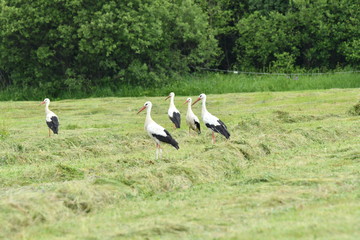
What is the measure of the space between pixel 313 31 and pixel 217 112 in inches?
819

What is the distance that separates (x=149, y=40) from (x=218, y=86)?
19.3ft

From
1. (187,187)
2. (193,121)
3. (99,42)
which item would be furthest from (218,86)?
(187,187)

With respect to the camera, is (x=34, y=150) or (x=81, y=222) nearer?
(x=81, y=222)

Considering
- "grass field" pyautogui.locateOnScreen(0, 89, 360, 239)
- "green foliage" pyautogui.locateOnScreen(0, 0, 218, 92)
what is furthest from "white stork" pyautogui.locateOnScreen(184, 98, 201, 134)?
"green foliage" pyautogui.locateOnScreen(0, 0, 218, 92)

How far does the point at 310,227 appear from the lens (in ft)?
25.3

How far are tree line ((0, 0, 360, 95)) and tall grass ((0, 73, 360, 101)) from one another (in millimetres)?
769

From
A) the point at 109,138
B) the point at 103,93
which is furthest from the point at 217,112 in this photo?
the point at 103,93

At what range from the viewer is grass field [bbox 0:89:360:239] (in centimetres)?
815

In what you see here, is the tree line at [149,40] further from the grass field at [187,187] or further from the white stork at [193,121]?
the grass field at [187,187]

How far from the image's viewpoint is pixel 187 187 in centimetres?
1143

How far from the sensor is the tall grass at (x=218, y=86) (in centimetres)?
4278

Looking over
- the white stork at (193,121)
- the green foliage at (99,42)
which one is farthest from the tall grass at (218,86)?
the white stork at (193,121)

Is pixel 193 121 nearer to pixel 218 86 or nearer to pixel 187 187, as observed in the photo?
pixel 187 187

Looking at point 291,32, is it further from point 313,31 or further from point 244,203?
point 244,203
